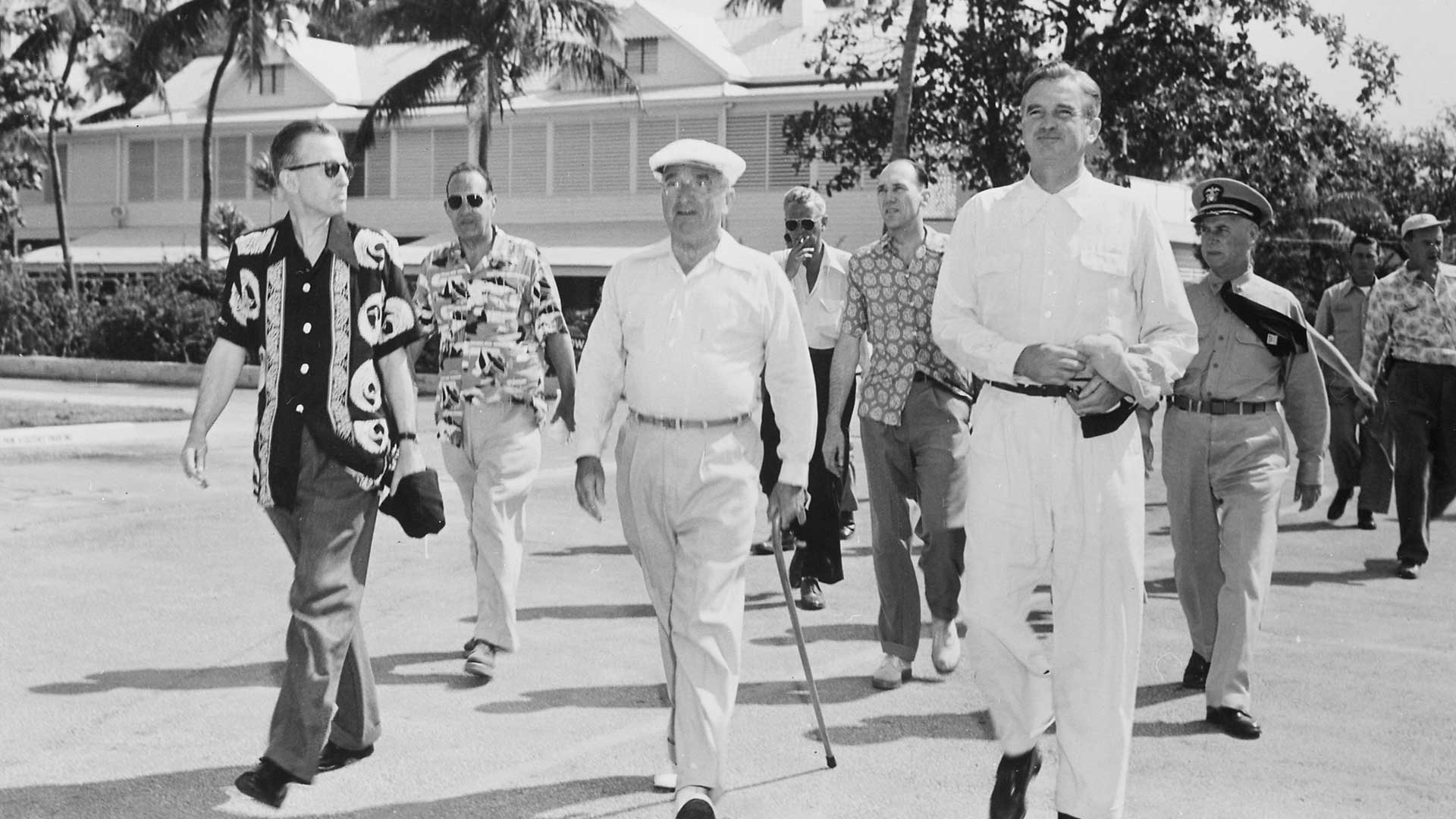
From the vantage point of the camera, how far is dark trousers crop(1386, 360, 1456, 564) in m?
10.3

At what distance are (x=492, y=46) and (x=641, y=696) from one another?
30254mm

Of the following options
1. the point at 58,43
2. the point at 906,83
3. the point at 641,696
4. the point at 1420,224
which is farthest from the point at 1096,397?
the point at 58,43

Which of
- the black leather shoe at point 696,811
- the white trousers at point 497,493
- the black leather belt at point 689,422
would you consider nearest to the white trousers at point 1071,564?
the black leather belt at point 689,422

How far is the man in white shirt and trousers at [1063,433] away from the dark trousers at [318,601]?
1.89 meters

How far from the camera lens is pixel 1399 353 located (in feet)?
34.4

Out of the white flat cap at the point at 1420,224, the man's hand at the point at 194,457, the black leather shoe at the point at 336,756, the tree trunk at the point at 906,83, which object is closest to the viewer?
the man's hand at the point at 194,457

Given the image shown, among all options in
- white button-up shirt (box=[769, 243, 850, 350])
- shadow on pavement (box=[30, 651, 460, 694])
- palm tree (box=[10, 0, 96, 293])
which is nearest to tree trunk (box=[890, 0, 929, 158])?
white button-up shirt (box=[769, 243, 850, 350])

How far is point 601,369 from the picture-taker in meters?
5.29

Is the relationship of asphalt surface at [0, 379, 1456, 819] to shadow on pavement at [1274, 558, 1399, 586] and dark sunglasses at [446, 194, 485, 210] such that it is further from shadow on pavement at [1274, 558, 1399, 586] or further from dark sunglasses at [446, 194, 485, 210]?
dark sunglasses at [446, 194, 485, 210]

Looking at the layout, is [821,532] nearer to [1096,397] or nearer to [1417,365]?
[1096,397]

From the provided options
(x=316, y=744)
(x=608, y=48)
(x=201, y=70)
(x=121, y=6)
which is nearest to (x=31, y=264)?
(x=121, y=6)

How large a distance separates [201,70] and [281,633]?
49.1 m

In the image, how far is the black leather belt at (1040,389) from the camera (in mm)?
4734

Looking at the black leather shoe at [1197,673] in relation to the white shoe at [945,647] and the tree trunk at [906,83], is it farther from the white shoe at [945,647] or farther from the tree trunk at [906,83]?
the tree trunk at [906,83]
